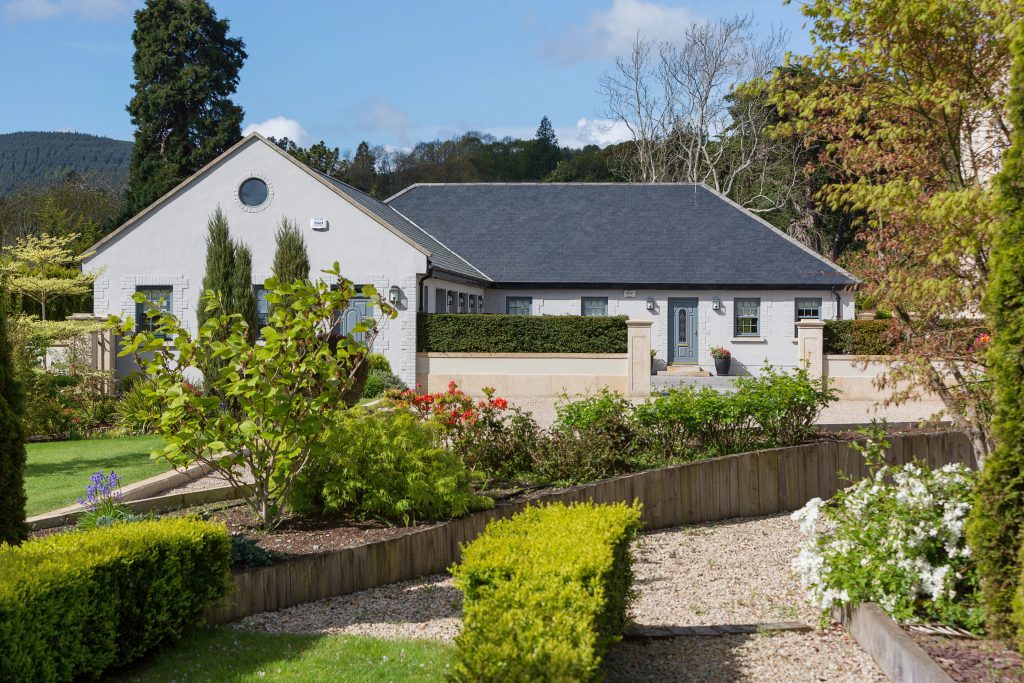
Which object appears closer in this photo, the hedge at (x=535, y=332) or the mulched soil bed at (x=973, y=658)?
the mulched soil bed at (x=973, y=658)

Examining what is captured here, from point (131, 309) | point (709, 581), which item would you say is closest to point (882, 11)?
point (709, 581)

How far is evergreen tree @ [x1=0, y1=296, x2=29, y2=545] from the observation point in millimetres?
5398

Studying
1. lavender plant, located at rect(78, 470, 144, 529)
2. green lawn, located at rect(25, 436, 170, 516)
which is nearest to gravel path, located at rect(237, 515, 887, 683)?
lavender plant, located at rect(78, 470, 144, 529)

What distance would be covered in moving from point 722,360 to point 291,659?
22236mm

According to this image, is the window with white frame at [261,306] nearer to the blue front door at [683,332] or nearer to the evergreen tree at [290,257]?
the evergreen tree at [290,257]

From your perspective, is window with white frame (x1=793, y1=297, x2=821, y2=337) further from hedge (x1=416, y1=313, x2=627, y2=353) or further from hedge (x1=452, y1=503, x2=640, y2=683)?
hedge (x1=452, y1=503, x2=640, y2=683)

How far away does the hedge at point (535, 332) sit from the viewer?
20797 mm

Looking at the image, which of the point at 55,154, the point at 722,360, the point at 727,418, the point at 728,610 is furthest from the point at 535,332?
the point at 55,154

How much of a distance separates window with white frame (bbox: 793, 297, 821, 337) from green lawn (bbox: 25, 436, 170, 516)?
19415 millimetres

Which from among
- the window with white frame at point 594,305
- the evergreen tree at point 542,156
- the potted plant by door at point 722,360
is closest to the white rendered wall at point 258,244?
the window with white frame at point 594,305

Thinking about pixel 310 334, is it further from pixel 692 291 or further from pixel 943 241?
pixel 692 291

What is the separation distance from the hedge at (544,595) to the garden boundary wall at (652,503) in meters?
1.66

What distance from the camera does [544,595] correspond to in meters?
3.91

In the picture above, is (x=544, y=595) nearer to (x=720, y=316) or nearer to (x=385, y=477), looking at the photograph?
(x=385, y=477)
